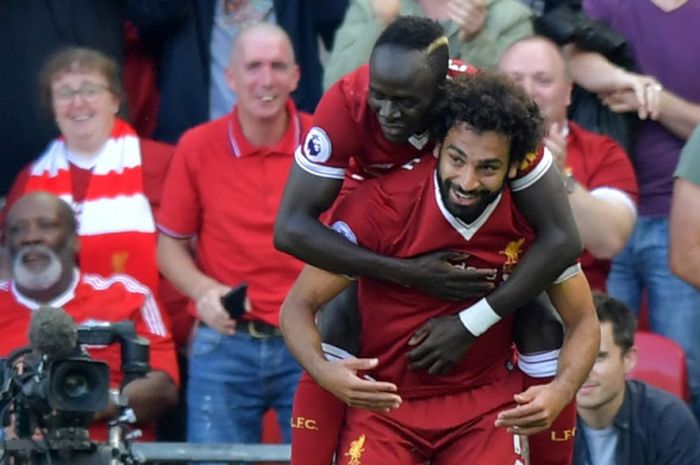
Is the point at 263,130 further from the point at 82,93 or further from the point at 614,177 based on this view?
the point at 614,177

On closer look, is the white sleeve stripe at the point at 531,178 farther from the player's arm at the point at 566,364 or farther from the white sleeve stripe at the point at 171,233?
the white sleeve stripe at the point at 171,233

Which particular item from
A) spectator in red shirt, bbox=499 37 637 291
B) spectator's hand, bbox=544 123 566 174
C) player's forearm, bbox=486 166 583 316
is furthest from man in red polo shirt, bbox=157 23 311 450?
player's forearm, bbox=486 166 583 316

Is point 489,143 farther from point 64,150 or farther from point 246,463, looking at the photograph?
point 64,150

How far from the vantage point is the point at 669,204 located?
7.60 metres

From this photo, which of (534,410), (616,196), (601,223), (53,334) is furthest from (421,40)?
(616,196)

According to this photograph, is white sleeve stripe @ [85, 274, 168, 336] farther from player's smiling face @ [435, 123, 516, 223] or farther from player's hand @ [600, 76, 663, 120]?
player's smiling face @ [435, 123, 516, 223]

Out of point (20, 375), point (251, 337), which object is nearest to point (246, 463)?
point (251, 337)

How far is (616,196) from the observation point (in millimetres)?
7352

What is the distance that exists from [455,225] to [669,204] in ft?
7.69

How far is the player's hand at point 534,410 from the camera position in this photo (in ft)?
17.6

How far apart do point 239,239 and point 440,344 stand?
214 cm

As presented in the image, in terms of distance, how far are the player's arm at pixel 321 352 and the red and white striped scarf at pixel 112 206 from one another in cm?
211

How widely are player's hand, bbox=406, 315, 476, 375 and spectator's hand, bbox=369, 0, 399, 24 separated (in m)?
2.34

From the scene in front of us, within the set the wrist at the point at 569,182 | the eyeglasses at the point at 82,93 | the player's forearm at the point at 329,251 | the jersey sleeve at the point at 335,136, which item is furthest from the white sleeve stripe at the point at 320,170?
the eyeglasses at the point at 82,93
